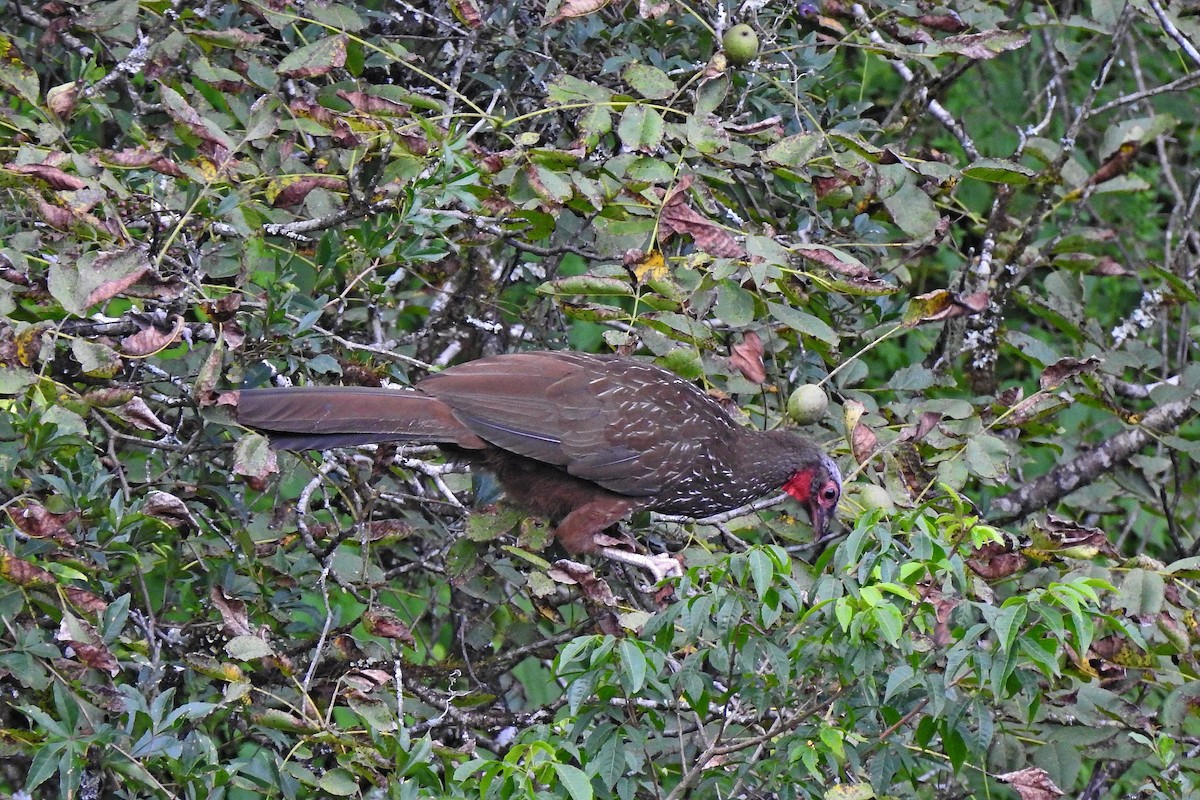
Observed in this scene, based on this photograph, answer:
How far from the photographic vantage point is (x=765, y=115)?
4297 millimetres

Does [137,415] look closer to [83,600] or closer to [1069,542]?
[83,600]

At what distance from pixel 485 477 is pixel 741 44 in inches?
57.7

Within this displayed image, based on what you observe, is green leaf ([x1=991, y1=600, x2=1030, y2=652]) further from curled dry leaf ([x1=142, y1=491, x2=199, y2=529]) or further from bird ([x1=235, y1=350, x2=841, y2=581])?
curled dry leaf ([x1=142, y1=491, x2=199, y2=529])

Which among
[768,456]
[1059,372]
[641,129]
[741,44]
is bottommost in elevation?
[768,456]

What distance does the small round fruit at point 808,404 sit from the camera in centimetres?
381

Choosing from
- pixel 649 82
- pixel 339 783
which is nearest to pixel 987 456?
pixel 649 82

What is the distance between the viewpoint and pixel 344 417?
3.50 metres

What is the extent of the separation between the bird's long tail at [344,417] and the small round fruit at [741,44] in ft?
4.23

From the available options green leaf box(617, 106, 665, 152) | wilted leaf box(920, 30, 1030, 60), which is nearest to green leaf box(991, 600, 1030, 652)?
green leaf box(617, 106, 665, 152)

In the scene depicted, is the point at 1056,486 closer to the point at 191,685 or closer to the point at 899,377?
the point at 899,377

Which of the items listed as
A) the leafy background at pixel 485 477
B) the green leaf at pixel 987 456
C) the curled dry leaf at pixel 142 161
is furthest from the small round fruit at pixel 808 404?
the curled dry leaf at pixel 142 161

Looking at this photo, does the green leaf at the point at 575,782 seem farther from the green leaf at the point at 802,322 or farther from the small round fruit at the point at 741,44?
the small round fruit at the point at 741,44

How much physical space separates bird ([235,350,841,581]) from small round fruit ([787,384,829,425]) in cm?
19

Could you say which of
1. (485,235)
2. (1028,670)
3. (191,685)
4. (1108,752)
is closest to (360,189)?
(485,235)
